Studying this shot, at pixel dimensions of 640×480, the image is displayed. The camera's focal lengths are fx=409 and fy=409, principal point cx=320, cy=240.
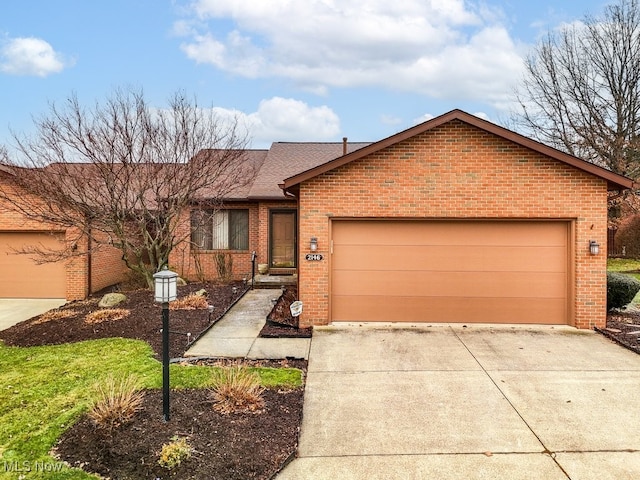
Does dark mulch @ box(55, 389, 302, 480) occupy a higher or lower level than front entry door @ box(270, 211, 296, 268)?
lower

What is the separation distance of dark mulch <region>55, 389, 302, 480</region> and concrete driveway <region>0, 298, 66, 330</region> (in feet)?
23.9

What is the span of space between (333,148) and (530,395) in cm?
1445

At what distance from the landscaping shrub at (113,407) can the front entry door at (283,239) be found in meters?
9.80

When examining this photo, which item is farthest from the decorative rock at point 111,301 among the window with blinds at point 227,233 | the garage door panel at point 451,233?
the garage door panel at point 451,233

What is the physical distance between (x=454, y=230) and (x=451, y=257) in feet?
1.85

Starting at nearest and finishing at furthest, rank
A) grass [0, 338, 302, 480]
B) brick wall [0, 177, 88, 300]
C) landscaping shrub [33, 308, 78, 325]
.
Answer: grass [0, 338, 302, 480], landscaping shrub [33, 308, 78, 325], brick wall [0, 177, 88, 300]

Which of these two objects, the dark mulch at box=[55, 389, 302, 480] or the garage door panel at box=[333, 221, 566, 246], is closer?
the dark mulch at box=[55, 389, 302, 480]

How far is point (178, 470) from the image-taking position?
349 centimetres

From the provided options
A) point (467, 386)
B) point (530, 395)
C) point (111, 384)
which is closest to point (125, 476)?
point (111, 384)

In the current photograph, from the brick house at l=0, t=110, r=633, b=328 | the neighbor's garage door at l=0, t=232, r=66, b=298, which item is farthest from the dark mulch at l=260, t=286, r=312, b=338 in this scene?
the neighbor's garage door at l=0, t=232, r=66, b=298

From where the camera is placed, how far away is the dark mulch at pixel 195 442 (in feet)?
11.5

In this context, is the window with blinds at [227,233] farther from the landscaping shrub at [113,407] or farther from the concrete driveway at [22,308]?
the landscaping shrub at [113,407]

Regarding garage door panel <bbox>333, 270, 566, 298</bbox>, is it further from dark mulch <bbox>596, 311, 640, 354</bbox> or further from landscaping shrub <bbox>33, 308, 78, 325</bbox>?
landscaping shrub <bbox>33, 308, 78, 325</bbox>

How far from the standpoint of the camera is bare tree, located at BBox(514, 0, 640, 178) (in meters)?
20.7
